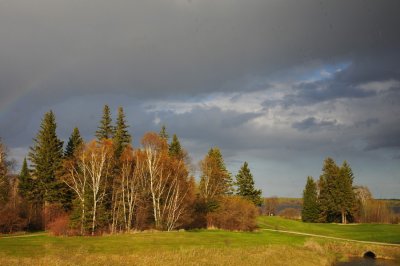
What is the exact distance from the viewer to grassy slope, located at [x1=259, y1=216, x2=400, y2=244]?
202ft

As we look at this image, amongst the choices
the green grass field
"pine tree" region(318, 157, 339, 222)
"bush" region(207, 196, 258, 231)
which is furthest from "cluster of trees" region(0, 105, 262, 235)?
"pine tree" region(318, 157, 339, 222)

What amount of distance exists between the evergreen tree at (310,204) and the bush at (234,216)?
117 feet

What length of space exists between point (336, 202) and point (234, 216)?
38.7 metres

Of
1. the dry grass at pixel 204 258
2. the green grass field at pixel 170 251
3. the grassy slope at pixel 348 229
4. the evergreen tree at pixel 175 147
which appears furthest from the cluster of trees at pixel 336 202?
the dry grass at pixel 204 258

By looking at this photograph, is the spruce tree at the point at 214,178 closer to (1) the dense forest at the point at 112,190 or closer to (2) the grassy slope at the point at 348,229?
(1) the dense forest at the point at 112,190

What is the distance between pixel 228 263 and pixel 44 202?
122ft

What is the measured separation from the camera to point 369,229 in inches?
2879

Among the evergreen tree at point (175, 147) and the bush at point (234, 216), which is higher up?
the evergreen tree at point (175, 147)

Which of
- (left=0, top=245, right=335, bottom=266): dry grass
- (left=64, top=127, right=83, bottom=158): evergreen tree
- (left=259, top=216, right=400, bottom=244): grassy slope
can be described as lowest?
(left=259, top=216, right=400, bottom=244): grassy slope

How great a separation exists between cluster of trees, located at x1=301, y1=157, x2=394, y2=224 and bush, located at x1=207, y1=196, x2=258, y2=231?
3507 centimetres

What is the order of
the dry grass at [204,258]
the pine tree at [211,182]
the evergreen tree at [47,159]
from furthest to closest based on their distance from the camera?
1. the pine tree at [211,182]
2. the evergreen tree at [47,159]
3. the dry grass at [204,258]

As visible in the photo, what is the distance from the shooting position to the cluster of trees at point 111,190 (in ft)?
162

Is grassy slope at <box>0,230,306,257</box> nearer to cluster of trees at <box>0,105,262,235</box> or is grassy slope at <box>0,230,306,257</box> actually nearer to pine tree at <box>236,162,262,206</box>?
cluster of trees at <box>0,105,262,235</box>

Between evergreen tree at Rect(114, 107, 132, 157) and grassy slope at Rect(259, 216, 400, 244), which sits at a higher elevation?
evergreen tree at Rect(114, 107, 132, 157)
